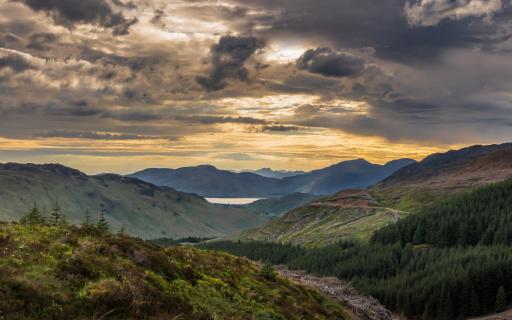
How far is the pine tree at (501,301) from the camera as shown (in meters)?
115

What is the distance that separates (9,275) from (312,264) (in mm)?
179681

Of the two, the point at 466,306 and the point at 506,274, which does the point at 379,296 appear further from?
the point at 506,274

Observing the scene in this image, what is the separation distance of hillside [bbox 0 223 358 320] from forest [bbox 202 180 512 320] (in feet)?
325

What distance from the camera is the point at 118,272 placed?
27578 millimetres

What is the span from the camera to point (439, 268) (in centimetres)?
14488

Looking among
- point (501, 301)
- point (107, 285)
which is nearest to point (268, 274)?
point (107, 285)

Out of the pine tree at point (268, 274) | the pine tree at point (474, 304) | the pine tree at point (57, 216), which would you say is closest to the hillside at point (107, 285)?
the pine tree at point (268, 274)

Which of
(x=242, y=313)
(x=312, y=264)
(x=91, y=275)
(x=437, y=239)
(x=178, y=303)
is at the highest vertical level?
(x=91, y=275)

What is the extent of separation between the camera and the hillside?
20.6 metres

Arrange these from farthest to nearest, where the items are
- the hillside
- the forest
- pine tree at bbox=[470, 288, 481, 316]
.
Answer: the forest < pine tree at bbox=[470, 288, 481, 316] < the hillside

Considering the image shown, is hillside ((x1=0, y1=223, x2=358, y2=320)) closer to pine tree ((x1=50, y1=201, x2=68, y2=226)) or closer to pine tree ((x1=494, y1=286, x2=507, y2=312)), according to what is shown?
pine tree ((x1=50, y1=201, x2=68, y2=226))

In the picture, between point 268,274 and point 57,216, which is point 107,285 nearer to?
point 268,274

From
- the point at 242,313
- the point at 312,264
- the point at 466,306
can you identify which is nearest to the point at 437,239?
the point at 312,264

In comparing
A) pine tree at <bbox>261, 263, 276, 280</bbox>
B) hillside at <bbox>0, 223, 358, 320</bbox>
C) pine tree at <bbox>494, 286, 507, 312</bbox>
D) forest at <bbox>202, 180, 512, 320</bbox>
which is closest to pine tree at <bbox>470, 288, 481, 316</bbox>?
→ forest at <bbox>202, 180, 512, 320</bbox>
